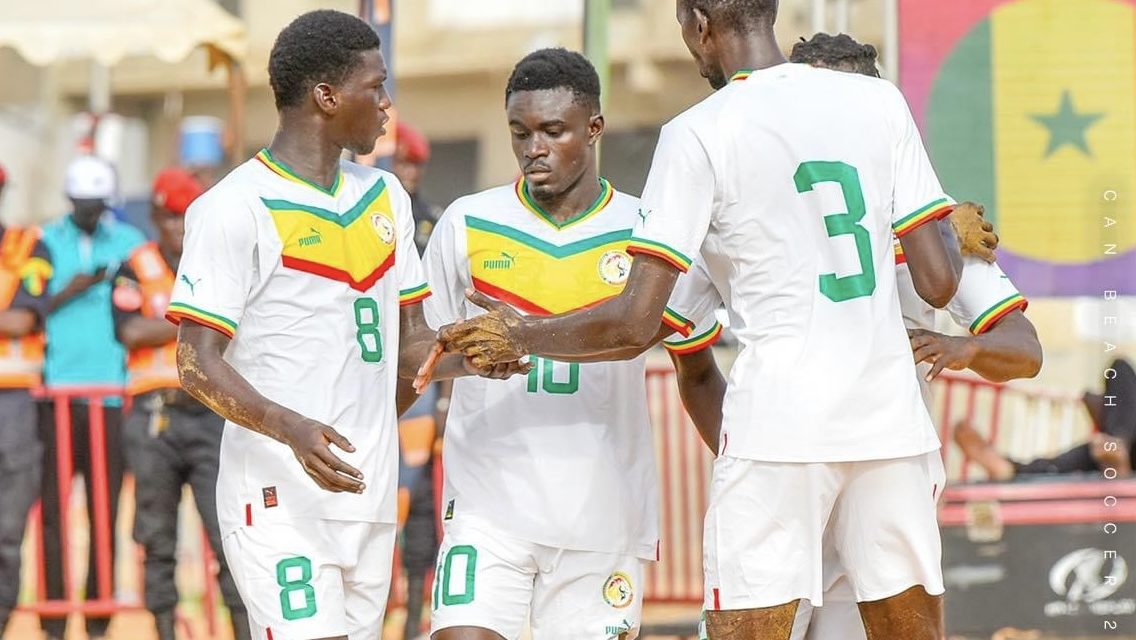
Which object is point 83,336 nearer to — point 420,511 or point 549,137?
point 420,511

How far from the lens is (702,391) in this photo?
16.3ft

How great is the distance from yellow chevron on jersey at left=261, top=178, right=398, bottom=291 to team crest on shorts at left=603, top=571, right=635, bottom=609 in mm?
1115

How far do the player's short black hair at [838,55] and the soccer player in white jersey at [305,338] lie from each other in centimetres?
122

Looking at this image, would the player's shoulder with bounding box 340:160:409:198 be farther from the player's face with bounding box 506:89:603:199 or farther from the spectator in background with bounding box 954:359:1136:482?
the spectator in background with bounding box 954:359:1136:482

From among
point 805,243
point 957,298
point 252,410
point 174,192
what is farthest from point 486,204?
point 174,192

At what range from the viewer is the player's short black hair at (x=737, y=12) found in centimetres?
423

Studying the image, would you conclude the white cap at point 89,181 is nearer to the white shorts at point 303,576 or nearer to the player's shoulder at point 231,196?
the player's shoulder at point 231,196

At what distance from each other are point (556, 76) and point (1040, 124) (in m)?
3.29

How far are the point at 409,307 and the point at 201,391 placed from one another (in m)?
0.75

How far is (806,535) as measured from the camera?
4090mm

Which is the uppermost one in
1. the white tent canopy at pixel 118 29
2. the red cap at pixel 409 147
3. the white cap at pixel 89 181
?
the white tent canopy at pixel 118 29

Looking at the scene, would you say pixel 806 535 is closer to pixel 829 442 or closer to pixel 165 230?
pixel 829 442

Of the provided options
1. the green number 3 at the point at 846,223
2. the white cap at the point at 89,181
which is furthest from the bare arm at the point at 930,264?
the white cap at the point at 89,181

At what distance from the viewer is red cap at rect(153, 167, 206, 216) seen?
321 inches
